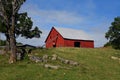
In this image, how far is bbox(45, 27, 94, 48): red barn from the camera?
66.6 m

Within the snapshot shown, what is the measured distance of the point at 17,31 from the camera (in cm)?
5219

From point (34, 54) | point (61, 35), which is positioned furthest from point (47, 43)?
point (34, 54)

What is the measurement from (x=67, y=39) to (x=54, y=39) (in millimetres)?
4737

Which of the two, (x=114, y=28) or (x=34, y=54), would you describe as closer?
(x=34, y=54)

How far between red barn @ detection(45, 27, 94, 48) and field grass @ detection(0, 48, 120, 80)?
61.1 feet

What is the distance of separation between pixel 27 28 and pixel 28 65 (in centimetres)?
1729

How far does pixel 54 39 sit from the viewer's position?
6994 centimetres

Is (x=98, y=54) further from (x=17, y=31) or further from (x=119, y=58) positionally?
(x=17, y=31)

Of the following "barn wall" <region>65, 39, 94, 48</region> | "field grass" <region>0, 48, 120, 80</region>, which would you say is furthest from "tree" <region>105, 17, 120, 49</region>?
"field grass" <region>0, 48, 120, 80</region>

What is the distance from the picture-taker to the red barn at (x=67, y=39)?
219 feet

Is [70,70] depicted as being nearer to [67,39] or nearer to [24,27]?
[24,27]

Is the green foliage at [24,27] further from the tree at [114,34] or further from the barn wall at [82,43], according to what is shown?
the tree at [114,34]

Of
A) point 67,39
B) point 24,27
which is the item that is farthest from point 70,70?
point 67,39

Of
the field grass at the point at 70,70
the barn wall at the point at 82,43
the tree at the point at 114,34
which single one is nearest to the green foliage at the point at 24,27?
the field grass at the point at 70,70
